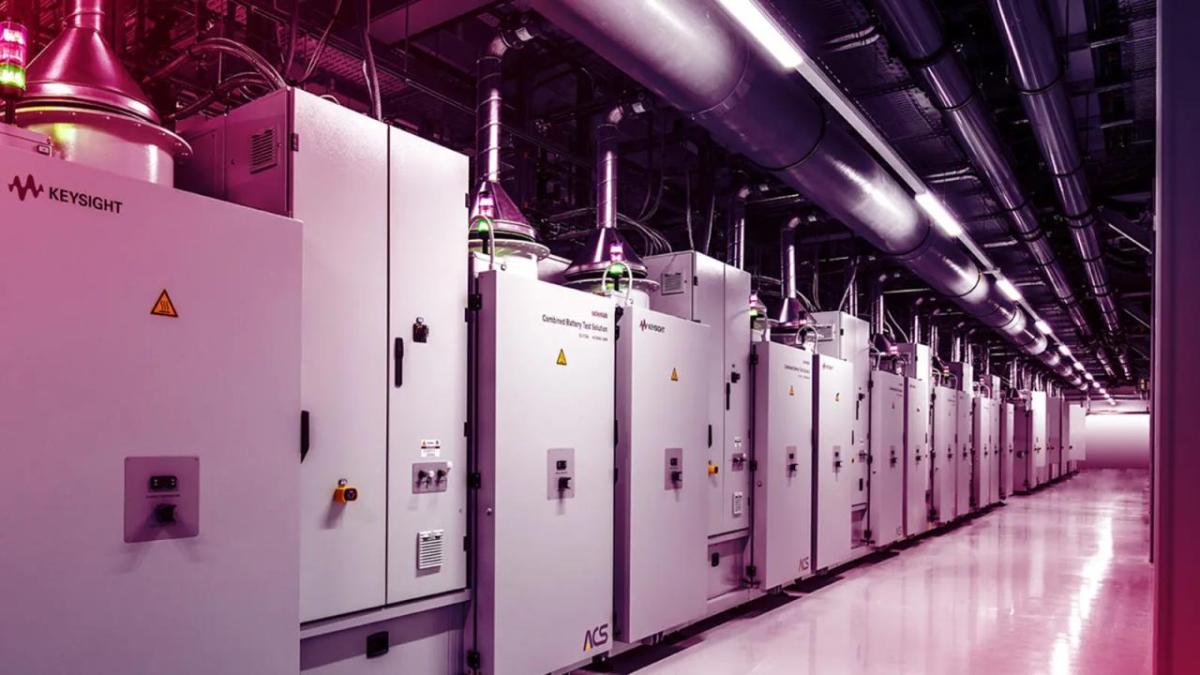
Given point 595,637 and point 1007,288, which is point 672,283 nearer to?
point 595,637

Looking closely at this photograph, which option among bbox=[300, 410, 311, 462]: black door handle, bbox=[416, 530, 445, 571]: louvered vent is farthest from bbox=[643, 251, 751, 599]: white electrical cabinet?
bbox=[300, 410, 311, 462]: black door handle

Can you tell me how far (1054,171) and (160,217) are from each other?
6.09 meters

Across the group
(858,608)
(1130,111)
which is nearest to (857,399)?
(858,608)

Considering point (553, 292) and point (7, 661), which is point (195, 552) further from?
point (553, 292)

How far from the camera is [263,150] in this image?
2.97 metres

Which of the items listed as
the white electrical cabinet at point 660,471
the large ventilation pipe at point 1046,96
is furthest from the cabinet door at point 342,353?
the large ventilation pipe at point 1046,96

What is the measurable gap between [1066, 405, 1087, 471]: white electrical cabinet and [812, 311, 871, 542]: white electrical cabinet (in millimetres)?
19303

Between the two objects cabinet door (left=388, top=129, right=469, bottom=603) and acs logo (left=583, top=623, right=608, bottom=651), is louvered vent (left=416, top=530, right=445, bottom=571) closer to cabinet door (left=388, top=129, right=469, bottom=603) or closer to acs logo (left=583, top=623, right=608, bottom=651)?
cabinet door (left=388, top=129, right=469, bottom=603)

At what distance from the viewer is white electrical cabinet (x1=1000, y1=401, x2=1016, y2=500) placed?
51.2ft

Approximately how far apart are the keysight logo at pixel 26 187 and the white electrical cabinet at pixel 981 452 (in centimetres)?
1358

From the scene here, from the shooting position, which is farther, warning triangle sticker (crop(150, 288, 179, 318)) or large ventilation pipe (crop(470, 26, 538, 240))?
large ventilation pipe (crop(470, 26, 538, 240))

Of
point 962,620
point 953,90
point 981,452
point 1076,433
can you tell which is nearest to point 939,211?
point 953,90

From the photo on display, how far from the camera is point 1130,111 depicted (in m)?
6.83

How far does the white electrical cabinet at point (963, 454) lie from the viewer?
11.8m
